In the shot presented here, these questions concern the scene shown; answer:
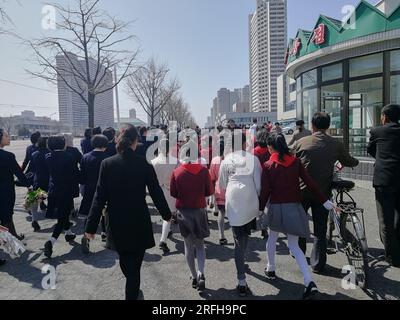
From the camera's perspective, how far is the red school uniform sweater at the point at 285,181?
12.0 feet

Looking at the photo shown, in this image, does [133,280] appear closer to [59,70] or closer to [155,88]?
[59,70]

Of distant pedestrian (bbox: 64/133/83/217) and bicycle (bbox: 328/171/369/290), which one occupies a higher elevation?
distant pedestrian (bbox: 64/133/83/217)

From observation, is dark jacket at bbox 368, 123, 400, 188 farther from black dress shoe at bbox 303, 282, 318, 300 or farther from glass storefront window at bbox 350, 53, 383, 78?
glass storefront window at bbox 350, 53, 383, 78

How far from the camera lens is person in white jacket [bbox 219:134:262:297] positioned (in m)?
3.69

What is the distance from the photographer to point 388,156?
4285mm

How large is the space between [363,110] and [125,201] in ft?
35.1

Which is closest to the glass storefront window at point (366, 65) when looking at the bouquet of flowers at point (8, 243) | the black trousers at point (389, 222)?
the black trousers at point (389, 222)

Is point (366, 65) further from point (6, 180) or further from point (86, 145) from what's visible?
point (6, 180)

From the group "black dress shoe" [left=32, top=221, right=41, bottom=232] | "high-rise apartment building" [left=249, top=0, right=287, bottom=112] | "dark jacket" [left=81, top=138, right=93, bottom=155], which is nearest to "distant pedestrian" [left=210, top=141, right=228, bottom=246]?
"black dress shoe" [left=32, top=221, right=41, bottom=232]

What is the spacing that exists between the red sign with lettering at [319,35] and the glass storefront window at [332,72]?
98 cm

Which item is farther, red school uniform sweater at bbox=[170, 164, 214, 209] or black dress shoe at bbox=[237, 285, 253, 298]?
red school uniform sweater at bbox=[170, 164, 214, 209]

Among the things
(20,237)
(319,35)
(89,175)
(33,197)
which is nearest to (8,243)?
(20,237)

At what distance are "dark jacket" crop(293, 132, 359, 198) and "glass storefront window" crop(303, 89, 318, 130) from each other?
886cm

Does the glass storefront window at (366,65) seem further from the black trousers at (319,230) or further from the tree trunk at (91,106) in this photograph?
the tree trunk at (91,106)
